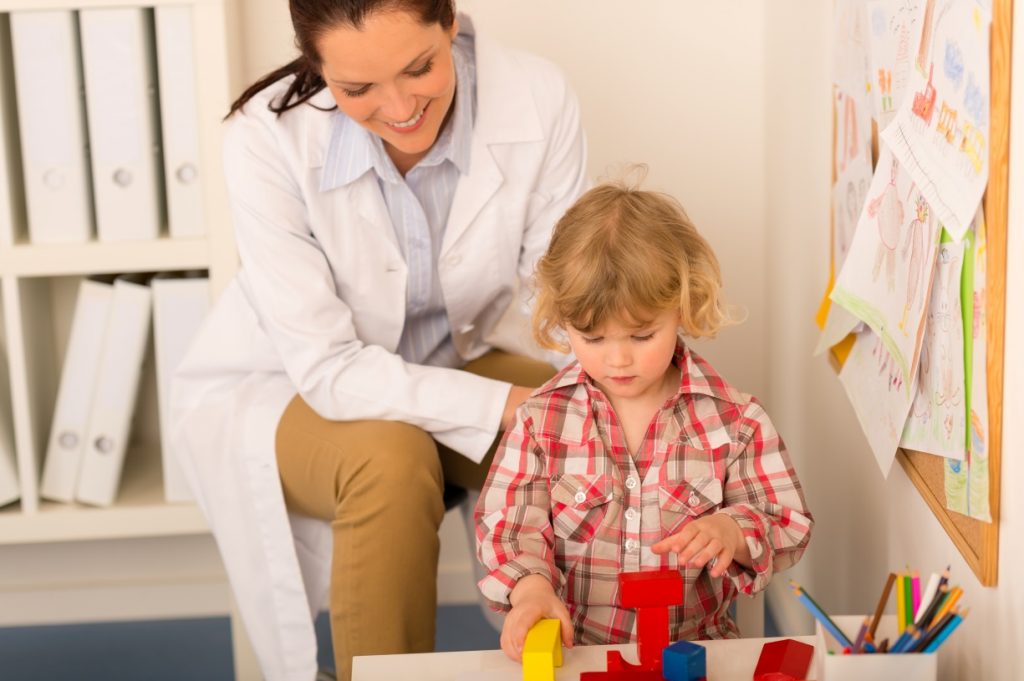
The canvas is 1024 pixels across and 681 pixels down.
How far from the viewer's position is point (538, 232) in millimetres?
1679

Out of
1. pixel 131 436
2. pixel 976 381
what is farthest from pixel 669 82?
pixel 976 381

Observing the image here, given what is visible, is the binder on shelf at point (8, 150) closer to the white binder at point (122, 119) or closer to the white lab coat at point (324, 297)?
the white binder at point (122, 119)

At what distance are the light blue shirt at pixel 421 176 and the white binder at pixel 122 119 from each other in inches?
18.2

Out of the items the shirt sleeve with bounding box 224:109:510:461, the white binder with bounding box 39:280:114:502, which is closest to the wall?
the shirt sleeve with bounding box 224:109:510:461

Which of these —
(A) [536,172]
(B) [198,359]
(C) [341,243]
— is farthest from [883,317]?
(B) [198,359]

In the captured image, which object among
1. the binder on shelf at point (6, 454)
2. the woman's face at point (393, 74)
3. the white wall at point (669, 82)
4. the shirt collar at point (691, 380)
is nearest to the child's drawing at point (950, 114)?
the shirt collar at point (691, 380)

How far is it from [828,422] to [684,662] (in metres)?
0.77

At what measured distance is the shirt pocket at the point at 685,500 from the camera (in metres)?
1.22

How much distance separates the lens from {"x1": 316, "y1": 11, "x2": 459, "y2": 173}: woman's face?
1.35m

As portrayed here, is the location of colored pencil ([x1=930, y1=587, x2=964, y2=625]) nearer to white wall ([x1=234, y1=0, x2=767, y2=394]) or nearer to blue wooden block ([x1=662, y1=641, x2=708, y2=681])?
blue wooden block ([x1=662, y1=641, x2=708, y2=681])

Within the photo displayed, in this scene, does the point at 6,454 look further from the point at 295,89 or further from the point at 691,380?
the point at 691,380

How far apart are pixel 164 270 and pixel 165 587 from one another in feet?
2.11

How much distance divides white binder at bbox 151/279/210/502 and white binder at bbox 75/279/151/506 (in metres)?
0.03

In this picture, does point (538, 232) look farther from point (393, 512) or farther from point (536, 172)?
point (393, 512)
